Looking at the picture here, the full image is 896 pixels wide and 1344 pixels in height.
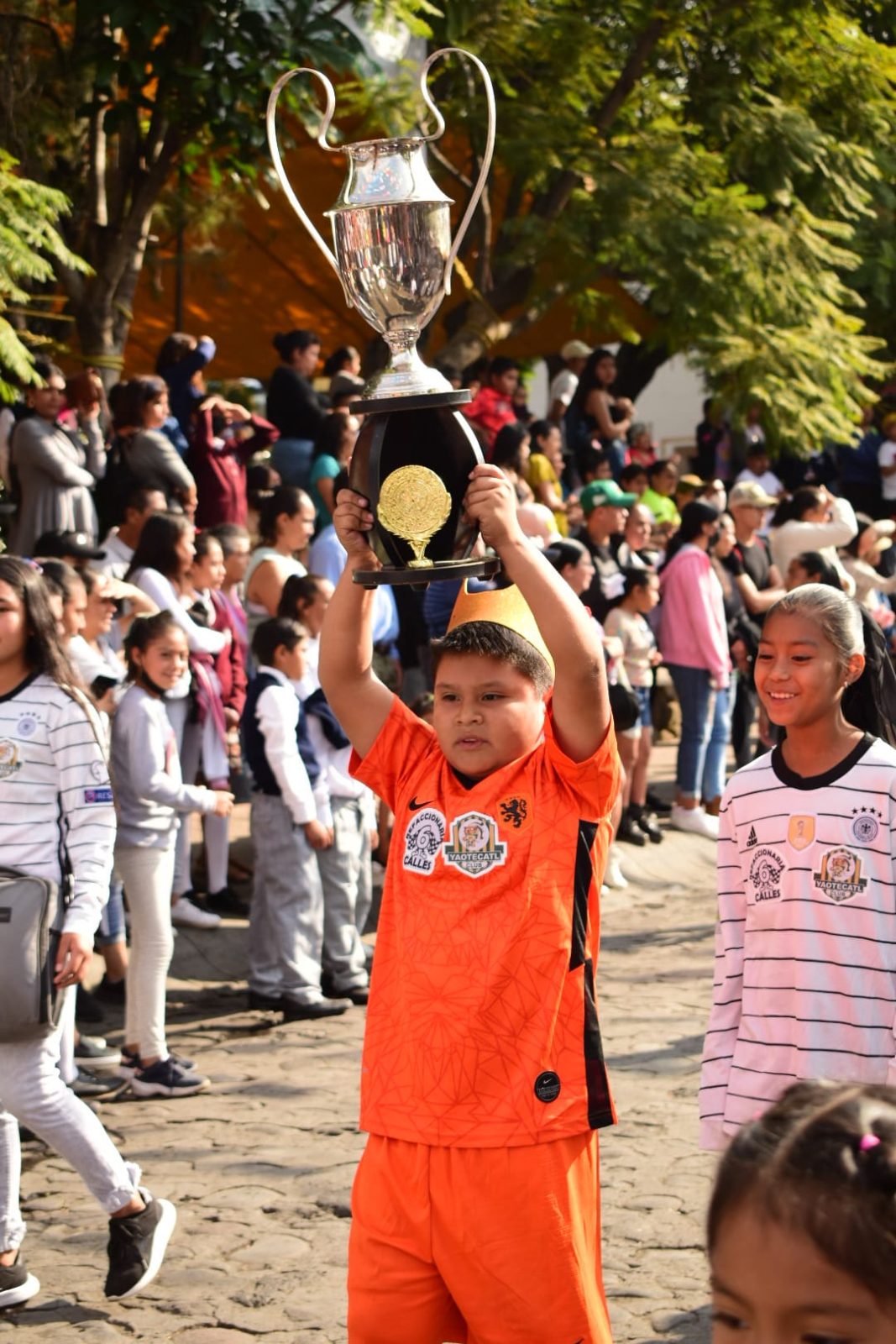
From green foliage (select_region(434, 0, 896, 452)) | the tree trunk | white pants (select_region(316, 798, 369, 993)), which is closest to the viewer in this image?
white pants (select_region(316, 798, 369, 993))

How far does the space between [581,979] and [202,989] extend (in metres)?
4.88

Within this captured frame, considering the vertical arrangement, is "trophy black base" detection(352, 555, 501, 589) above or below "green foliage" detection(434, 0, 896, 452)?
below

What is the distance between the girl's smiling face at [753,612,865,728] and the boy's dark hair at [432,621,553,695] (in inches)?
24.8

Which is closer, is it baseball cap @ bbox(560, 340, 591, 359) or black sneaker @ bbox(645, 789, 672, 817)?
black sneaker @ bbox(645, 789, 672, 817)

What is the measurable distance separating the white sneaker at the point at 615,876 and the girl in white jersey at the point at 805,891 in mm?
6220

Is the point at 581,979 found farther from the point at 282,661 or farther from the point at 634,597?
the point at 634,597

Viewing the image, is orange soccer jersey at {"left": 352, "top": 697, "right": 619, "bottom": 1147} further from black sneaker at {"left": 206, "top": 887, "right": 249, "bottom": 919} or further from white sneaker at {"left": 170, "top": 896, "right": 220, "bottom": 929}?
black sneaker at {"left": 206, "top": 887, "right": 249, "bottom": 919}

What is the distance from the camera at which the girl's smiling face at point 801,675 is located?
3.90 meters

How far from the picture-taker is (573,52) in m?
12.9

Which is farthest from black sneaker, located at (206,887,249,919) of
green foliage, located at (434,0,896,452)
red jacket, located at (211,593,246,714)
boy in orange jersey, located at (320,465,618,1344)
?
green foliage, located at (434,0,896,452)

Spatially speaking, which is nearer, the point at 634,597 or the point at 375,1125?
the point at 375,1125

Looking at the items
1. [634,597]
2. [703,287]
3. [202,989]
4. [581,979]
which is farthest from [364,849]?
[703,287]

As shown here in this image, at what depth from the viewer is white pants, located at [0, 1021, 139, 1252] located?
15.5 ft

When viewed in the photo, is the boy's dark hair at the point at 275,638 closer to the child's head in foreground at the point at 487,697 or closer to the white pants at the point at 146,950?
the white pants at the point at 146,950
